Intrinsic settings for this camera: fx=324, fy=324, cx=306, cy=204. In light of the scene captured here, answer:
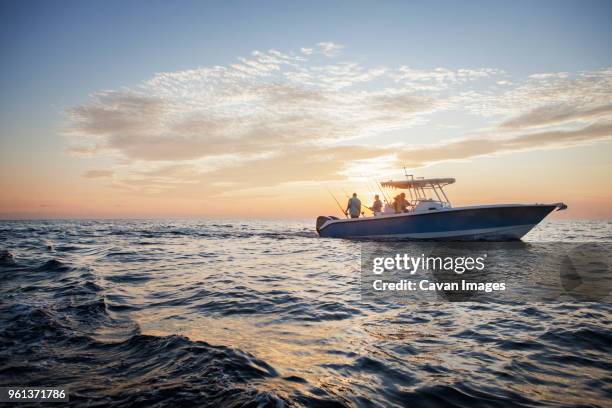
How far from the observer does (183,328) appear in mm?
5195

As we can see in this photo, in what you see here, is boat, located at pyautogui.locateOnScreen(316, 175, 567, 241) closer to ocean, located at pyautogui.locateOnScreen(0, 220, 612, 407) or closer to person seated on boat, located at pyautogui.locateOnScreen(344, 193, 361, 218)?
person seated on boat, located at pyautogui.locateOnScreen(344, 193, 361, 218)

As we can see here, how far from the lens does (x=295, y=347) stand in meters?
4.51

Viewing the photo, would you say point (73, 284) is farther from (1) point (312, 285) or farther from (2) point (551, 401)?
(2) point (551, 401)

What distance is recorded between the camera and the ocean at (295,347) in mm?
3225

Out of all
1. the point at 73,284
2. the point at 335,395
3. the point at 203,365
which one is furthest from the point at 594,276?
the point at 73,284

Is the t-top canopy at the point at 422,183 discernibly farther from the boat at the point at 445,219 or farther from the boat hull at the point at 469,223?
the boat hull at the point at 469,223

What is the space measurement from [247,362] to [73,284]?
7.29m

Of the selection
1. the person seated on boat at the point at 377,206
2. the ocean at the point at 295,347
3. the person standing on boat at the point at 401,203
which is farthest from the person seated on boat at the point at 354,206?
the ocean at the point at 295,347

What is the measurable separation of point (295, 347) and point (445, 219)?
16.4 meters

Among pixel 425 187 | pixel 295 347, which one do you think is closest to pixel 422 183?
pixel 425 187

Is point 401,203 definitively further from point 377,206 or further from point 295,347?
point 295,347

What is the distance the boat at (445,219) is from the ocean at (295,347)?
12.1 metres

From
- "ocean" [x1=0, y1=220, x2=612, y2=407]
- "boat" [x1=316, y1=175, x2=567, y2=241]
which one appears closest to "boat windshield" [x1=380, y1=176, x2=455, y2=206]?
"boat" [x1=316, y1=175, x2=567, y2=241]

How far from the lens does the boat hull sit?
18125mm
